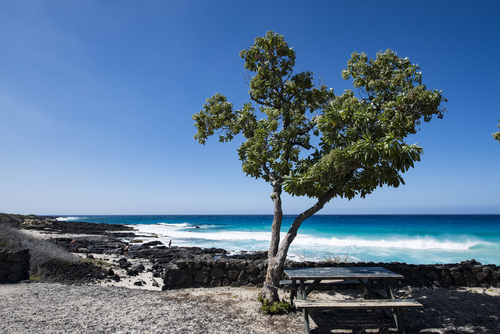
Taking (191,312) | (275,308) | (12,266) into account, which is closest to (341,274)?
(275,308)

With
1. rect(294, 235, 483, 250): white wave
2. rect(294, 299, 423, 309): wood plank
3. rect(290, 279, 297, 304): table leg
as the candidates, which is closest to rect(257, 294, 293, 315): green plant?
rect(290, 279, 297, 304): table leg

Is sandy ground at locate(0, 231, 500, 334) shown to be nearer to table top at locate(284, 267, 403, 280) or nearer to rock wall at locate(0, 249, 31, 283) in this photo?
rock wall at locate(0, 249, 31, 283)

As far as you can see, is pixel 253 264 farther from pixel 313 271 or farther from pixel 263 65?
pixel 263 65

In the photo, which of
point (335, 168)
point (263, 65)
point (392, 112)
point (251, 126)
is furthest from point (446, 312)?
point (263, 65)

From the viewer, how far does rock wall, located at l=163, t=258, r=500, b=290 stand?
684 centimetres

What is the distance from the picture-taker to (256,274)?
23.5ft

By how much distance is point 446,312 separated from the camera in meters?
5.20

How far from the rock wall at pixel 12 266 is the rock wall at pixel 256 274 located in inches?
141

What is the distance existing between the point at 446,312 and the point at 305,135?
14.9 feet

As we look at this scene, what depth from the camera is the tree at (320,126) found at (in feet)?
15.1

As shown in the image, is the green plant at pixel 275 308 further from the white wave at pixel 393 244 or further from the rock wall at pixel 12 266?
the white wave at pixel 393 244

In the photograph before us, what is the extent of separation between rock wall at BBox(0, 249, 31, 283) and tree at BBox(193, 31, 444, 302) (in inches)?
214

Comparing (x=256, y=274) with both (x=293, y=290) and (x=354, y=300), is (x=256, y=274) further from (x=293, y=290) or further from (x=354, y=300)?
(x=354, y=300)

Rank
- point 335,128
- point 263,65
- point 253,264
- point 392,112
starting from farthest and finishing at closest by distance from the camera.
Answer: point 253,264, point 263,65, point 392,112, point 335,128
